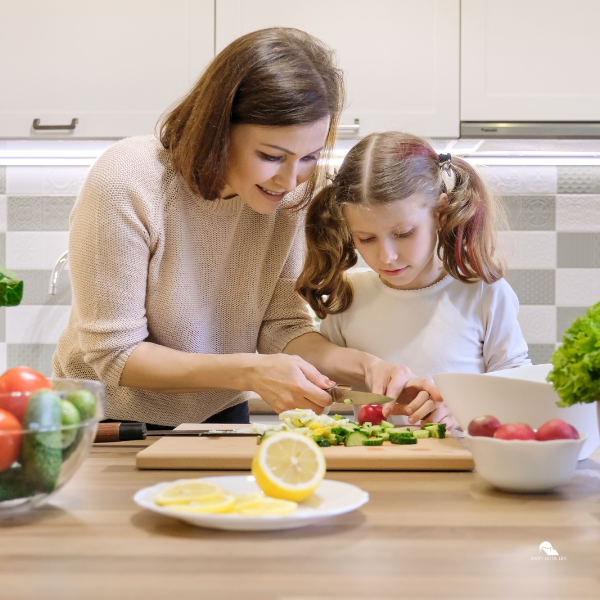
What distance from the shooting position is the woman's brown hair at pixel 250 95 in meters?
1.36

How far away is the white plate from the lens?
0.73 metres

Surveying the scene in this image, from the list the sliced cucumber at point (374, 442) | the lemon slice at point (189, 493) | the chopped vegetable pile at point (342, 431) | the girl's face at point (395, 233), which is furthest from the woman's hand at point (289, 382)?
the lemon slice at point (189, 493)

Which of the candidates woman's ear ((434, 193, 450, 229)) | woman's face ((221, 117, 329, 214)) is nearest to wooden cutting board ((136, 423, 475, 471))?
woman's face ((221, 117, 329, 214))

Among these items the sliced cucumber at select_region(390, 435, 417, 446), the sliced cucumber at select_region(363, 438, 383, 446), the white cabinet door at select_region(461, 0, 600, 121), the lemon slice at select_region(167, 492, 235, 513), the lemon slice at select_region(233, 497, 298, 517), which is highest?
A: the white cabinet door at select_region(461, 0, 600, 121)

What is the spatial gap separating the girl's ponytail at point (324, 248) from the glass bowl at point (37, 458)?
96 centimetres

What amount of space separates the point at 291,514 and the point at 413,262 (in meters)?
0.98

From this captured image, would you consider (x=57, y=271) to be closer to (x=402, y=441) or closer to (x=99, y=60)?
(x=99, y=60)

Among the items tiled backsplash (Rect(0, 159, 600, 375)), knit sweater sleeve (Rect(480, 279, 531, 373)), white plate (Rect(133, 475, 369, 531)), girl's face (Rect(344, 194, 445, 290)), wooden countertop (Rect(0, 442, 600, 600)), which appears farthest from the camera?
tiled backsplash (Rect(0, 159, 600, 375))

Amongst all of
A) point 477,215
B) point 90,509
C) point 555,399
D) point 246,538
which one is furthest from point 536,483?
point 477,215

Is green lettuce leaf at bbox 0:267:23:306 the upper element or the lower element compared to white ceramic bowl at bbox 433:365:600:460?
upper

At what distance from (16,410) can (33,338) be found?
2.17 m

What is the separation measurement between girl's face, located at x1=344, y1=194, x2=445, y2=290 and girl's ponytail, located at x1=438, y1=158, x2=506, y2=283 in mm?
43

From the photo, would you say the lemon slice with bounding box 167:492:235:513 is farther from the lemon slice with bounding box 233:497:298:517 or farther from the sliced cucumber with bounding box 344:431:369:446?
the sliced cucumber with bounding box 344:431:369:446

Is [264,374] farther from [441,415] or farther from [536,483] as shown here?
[536,483]
